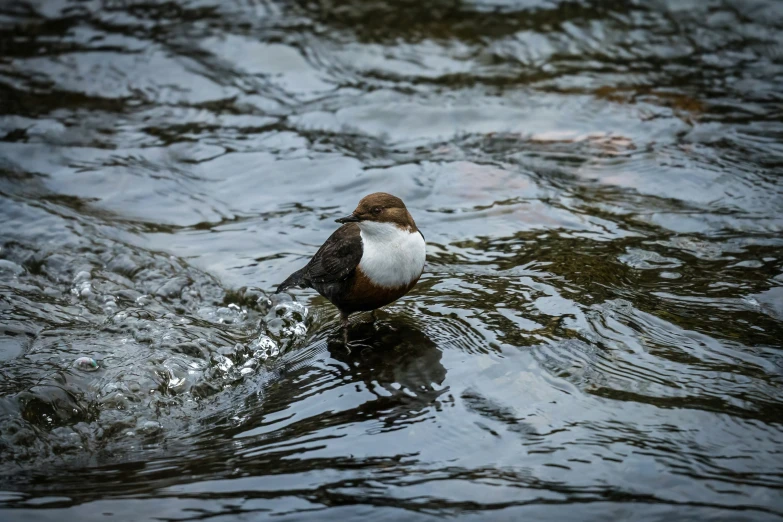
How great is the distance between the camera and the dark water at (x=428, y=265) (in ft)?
10.8

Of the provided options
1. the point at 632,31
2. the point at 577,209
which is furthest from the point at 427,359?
the point at 632,31

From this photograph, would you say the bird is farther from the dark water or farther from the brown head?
the dark water

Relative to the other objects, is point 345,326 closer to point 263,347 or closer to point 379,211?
point 263,347

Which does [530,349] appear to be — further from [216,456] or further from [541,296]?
[216,456]

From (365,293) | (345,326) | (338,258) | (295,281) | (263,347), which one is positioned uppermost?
(338,258)

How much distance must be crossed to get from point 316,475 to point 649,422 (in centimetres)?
143

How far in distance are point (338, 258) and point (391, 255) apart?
0.36 meters

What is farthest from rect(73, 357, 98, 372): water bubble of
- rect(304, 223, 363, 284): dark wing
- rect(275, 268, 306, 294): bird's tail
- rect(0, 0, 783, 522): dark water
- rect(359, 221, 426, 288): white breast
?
rect(359, 221, 426, 288): white breast

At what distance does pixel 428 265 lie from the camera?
18.0 feet

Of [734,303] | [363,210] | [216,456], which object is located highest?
[363,210]

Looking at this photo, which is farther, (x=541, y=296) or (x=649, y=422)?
(x=541, y=296)

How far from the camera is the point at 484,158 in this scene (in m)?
6.94

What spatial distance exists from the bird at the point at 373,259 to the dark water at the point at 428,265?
11.6 inches

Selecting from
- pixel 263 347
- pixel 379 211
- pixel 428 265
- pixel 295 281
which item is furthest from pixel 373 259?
pixel 428 265
